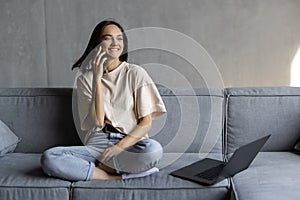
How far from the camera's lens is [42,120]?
2.59 m

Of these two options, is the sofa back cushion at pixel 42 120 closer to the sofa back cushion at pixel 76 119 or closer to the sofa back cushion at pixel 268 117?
the sofa back cushion at pixel 76 119

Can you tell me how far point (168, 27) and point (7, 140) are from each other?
132 centimetres

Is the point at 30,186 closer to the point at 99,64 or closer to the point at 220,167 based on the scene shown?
the point at 99,64

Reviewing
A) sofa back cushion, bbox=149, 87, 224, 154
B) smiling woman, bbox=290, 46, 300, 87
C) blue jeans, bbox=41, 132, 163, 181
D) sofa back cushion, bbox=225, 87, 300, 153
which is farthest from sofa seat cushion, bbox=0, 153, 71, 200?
smiling woman, bbox=290, 46, 300, 87

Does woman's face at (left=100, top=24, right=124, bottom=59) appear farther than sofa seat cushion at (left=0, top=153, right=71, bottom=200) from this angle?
Yes

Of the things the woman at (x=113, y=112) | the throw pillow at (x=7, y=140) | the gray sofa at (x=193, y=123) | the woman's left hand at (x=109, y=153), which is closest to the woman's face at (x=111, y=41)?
the woman at (x=113, y=112)

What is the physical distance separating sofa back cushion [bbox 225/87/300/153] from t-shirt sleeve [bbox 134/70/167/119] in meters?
0.44

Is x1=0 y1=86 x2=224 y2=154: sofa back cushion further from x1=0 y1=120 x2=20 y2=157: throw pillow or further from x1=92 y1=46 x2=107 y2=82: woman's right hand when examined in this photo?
x1=92 y1=46 x2=107 y2=82: woman's right hand

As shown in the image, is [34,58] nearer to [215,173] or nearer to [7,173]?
[7,173]

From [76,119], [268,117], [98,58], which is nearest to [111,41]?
[98,58]

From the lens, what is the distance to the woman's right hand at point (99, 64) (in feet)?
7.58

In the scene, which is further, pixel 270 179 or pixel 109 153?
pixel 109 153

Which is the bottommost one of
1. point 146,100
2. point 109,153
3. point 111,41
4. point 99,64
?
point 109,153

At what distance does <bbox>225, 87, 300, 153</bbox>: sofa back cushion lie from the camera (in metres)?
2.50
